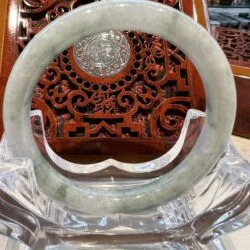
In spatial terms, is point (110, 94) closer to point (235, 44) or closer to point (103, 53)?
point (103, 53)

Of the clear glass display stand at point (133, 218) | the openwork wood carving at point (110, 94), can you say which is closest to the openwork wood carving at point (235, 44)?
the openwork wood carving at point (110, 94)

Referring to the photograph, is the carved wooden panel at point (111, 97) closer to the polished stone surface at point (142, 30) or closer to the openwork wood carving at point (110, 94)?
the openwork wood carving at point (110, 94)

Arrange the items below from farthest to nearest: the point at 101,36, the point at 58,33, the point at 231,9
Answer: the point at 231,9
the point at 101,36
the point at 58,33

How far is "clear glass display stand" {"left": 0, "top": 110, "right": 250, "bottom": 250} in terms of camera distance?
44cm

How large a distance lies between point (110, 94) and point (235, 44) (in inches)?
15.6

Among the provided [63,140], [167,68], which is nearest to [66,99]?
[63,140]

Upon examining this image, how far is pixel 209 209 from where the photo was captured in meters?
0.47

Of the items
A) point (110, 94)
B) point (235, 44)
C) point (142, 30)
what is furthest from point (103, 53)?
point (235, 44)

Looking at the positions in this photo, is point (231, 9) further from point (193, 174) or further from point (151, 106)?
point (193, 174)

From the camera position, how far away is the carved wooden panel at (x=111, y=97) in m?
0.73

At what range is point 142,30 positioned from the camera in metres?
0.41

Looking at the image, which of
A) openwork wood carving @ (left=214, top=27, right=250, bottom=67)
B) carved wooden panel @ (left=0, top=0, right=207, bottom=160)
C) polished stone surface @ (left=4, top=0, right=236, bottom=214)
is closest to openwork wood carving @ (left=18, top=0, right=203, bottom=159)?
carved wooden panel @ (left=0, top=0, right=207, bottom=160)

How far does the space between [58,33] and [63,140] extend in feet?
1.14

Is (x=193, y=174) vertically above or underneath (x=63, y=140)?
underneath
